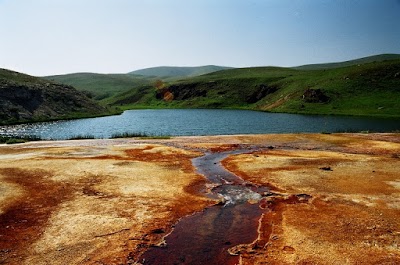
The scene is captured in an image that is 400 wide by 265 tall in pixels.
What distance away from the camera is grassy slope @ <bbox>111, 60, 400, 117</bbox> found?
110950 millimetres

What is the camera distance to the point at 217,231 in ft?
57.7

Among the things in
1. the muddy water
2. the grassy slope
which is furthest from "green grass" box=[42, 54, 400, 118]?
the muddy water

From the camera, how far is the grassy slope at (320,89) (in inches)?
4368

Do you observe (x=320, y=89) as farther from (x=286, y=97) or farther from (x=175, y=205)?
(x=175, y=205)

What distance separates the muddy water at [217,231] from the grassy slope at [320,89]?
91.1 meters

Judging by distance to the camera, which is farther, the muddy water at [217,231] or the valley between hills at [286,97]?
the valley between hills at [286,97]

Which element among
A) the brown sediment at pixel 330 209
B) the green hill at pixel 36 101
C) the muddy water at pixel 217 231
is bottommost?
the muddy water at pixel 217 231

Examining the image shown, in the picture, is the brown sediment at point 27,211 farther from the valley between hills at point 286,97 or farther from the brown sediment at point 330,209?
the valley between hills at point 286,97

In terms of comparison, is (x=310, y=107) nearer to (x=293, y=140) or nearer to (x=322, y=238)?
(x=293, y=140)

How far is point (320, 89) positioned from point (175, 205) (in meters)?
118

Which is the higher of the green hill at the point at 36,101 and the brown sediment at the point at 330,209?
the green hill at the point at 36,101

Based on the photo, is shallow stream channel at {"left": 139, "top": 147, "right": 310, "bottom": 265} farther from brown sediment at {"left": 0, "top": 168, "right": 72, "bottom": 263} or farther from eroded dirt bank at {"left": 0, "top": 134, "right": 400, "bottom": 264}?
brown sediment at {"left": 0, "top": 168, "right": 72, "bottom": 263}

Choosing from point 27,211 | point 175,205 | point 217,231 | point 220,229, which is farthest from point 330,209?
point 27,211

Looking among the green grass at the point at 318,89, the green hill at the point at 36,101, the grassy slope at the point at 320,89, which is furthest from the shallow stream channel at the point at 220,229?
the grassy slope at the point at 320,89
